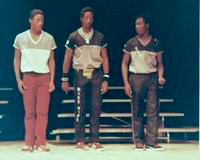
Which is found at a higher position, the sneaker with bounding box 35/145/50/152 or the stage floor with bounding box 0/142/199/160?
the sneaker with bounding box 35/145/50/152

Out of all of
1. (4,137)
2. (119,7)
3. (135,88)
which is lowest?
(4,137)

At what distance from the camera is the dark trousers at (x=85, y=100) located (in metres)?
5.31

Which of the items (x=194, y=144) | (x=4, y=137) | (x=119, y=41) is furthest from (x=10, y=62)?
(x=194, y=144)

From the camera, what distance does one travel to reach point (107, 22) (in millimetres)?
7129

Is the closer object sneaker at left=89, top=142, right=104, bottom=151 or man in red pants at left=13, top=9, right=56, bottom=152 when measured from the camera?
man in red pants at left=13, top=9, right=56, bottom=152

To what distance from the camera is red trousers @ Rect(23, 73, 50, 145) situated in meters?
5.18

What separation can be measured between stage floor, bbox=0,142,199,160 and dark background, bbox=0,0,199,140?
1317 mm

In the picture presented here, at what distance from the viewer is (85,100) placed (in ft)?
17.6

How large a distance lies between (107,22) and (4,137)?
2.06 meters

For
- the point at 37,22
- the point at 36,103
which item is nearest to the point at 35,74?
the point at 36,103

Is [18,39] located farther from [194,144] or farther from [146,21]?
[194,144]

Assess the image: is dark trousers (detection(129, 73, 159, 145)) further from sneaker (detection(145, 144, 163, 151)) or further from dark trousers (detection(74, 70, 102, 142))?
dark trousers (detection(74, 70, 102, 142))

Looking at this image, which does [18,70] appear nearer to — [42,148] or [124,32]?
[42,148]

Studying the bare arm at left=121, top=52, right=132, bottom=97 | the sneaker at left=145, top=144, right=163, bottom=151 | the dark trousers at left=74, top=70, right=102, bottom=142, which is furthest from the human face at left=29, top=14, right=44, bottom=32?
the sneaker at left=145, top=144, right=163, bottom=151
